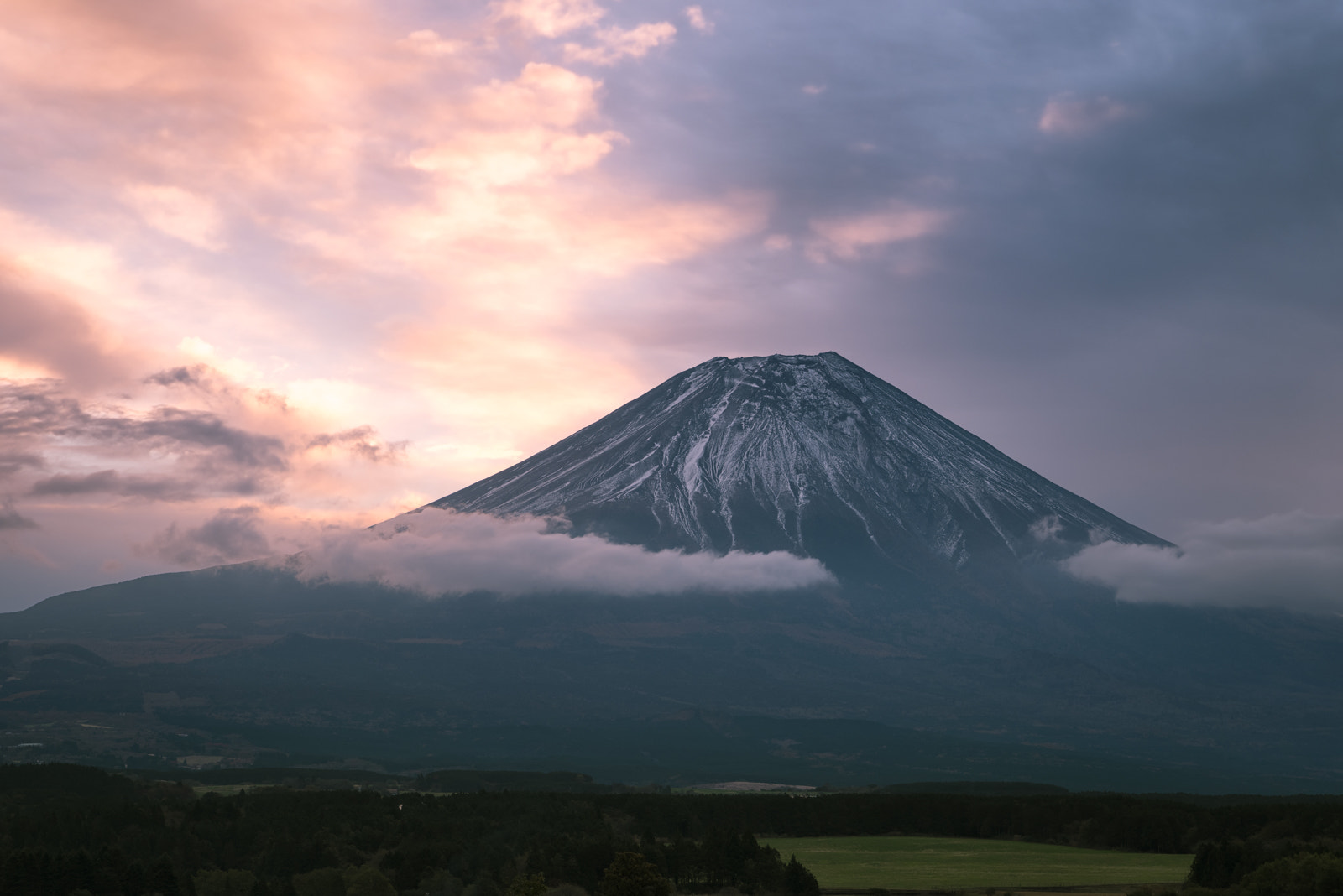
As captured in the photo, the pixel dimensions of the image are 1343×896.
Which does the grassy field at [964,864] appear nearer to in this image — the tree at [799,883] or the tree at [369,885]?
the tree at [799,883]

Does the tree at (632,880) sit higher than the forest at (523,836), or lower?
higher

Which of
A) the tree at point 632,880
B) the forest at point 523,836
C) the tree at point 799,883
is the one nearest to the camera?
the tree at point 632,880

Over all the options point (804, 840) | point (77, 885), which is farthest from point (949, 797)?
point (77, 885)

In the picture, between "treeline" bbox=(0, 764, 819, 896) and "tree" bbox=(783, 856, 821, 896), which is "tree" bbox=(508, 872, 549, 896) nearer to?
"treeline" bbox=(0, 764, 819, 896)

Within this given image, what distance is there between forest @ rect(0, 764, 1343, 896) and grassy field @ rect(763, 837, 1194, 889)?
457 cm

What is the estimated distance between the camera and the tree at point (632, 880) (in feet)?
249

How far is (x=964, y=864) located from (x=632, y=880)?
110 feet

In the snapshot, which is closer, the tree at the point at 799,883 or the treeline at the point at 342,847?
the tree at the point at 799,883

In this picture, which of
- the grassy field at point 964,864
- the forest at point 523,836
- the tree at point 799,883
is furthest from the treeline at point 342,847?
the grassy field at point 964,864

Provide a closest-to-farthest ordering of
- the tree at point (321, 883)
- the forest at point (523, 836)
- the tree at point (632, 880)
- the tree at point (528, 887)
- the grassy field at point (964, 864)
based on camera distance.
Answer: the tree at point (632, 880)
the tree at point (528, 887)
the forest at point (523, 836)
the grassy field at point (964, 864)
the tree at point (321, 883)

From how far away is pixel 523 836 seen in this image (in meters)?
103

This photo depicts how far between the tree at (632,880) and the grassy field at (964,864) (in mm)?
14124

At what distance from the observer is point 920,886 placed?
278 feet

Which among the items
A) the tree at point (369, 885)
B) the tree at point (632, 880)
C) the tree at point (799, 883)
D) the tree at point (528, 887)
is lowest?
the tree at point (369, 885)
